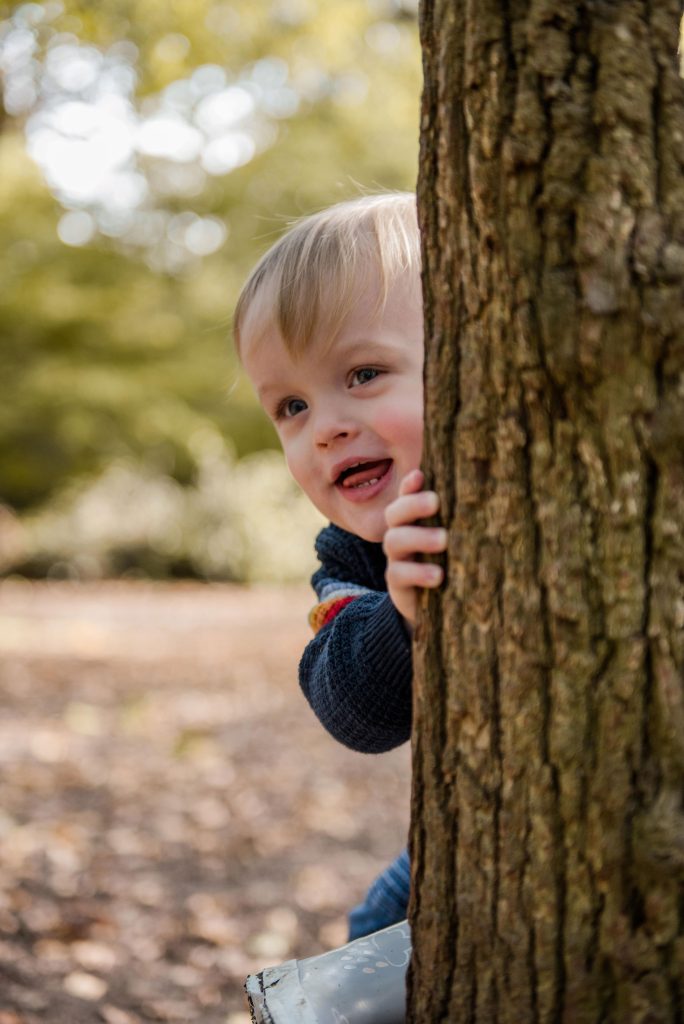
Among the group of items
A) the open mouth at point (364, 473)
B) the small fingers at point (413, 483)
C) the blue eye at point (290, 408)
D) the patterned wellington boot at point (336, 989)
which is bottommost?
the patterned wellington boot at point (336, 989)

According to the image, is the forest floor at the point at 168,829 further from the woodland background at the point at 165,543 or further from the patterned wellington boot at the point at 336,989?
the patterned wellington boot at the point at 336,989

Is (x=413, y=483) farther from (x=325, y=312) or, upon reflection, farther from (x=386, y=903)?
(x=386, y=903)

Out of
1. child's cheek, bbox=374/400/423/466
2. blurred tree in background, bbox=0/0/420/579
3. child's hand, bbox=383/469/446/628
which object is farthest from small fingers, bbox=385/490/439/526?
blurred tree in background, bbox=0/0/420/579

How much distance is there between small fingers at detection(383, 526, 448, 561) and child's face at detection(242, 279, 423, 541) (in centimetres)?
46

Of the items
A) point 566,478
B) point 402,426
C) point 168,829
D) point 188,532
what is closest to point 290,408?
point 402,426

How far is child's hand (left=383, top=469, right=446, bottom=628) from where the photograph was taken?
1400mm

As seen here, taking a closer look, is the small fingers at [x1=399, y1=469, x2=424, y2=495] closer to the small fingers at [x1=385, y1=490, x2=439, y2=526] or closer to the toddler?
the small fingers at [x1=385, y1=490, x2=439, y2=526]

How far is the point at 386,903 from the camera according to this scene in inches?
91.9

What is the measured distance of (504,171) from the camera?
4.13 feet

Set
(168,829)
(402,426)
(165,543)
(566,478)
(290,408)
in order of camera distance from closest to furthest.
Result: (566,478), (402,426), (290,408), (168,829), (165,543)

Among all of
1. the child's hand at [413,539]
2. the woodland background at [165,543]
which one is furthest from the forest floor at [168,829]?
the child's hand at [413,539]

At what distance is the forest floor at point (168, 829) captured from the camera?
3.46 m

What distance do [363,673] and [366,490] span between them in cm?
37

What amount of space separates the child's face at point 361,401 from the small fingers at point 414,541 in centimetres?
46
